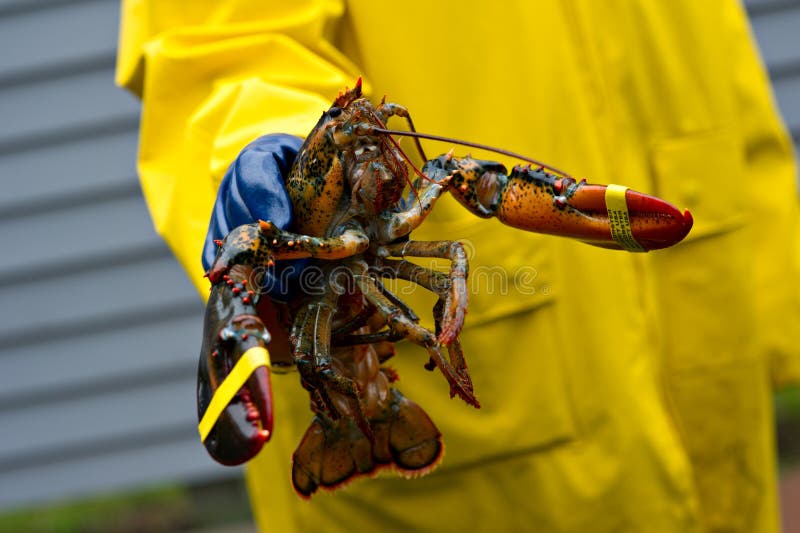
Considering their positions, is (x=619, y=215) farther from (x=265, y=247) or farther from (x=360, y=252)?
(x=265, y=247)

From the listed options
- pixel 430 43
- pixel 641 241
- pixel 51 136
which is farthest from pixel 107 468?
pixel 641 241

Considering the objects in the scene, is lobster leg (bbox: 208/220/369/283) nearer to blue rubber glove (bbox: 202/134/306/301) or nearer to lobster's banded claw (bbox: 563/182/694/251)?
blue rubber glove (bbox: 202/134/306/301)

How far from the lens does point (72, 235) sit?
3705mm

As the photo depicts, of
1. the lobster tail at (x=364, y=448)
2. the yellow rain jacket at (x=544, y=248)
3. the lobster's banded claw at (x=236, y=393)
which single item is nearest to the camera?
the lobster's banded claw at (x=236, y=393)

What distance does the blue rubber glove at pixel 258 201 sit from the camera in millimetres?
1272

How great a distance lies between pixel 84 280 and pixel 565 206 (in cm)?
279

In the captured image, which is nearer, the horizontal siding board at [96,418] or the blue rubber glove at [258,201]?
the blue rubber glove at [258,201]

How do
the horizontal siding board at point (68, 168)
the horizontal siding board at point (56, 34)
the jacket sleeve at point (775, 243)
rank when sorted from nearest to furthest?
the jacket sleeve at point (775, 243)
the horizontal siding board at point (56, 34)
the horizontal siding board at point (68, 168)

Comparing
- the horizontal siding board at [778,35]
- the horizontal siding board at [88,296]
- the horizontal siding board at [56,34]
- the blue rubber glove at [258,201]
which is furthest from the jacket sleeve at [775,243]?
the horizontal siding board at [56,34]

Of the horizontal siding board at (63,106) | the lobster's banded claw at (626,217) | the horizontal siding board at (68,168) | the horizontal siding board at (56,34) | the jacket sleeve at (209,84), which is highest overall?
the horizontal siding board at (56,34)

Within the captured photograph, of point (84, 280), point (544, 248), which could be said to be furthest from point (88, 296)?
point (544, 248)

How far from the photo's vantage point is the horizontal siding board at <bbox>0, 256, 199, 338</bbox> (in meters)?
3.73

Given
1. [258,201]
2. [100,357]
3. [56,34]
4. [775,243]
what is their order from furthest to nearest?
[100,357], [56,34], [775,243], [258,201]

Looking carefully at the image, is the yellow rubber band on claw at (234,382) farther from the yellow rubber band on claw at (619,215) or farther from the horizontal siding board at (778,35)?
the horizontal siding board at (778,35)
